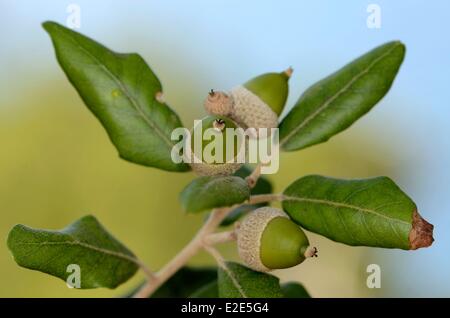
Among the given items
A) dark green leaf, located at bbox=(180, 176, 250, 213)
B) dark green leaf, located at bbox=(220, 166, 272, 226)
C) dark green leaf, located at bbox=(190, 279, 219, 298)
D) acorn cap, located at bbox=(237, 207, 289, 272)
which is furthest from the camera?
dark green leaf, located at bbox=(220, 166, 272, 226)

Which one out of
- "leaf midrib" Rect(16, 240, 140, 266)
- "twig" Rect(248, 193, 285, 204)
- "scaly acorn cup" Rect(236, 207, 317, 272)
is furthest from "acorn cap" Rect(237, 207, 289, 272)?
"leaf midrib" Rect(16, 240, 140, 266)

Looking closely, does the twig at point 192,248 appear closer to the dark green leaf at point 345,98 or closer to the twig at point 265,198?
the twig at point 265,198

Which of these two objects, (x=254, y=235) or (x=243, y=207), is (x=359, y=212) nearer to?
(x=254, y=235)

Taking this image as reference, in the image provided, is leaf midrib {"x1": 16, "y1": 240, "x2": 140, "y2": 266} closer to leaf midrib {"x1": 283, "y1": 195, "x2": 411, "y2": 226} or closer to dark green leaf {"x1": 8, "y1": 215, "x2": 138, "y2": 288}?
dark green leaf {"x1": 8, "y1": 215, "x2": 138, "y2": 288}

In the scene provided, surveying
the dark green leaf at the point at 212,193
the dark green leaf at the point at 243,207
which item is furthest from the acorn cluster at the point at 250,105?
the dark green leaf at the point at 243,207

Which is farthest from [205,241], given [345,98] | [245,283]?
[345,98]
